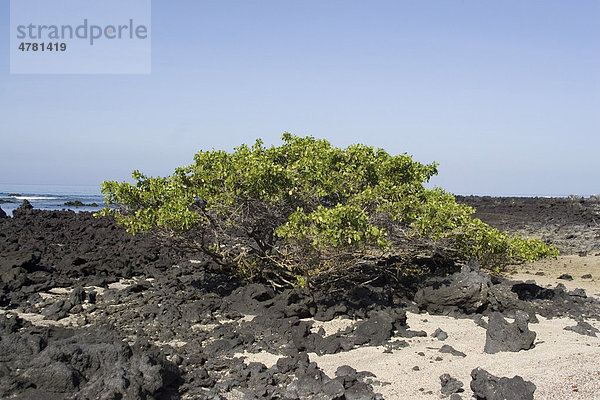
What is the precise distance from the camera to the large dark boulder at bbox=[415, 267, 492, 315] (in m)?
10.4

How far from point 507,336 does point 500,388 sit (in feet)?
7.41

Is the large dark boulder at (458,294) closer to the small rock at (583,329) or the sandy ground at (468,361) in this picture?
the sandy ground at (468,361)

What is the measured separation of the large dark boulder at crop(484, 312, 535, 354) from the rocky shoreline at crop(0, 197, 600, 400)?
0.02 metres

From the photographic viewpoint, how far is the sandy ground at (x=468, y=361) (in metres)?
6.97

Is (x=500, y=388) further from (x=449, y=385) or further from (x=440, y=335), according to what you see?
(x=440, y=335)

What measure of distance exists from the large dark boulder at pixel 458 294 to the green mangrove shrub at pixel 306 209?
2.25ft

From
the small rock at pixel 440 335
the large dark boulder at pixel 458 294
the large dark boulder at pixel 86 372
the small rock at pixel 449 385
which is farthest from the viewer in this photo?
the large dark boulder at pixel 458 294

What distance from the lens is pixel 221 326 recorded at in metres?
9.55

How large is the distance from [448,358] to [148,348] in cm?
454

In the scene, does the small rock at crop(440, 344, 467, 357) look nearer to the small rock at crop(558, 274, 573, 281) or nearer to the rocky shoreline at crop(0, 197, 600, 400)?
the rocky shoreline at crop(0, 197, 600, 400)

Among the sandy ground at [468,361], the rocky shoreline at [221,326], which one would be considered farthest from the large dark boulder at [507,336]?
the sandy ground at [468,361]

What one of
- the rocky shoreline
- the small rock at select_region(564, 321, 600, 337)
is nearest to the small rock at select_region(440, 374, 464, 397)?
the rocky shoreline

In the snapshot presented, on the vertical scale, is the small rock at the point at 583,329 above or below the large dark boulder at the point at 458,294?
below

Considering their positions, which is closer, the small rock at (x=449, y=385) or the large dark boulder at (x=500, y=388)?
the large dark boulder at (x=500, y=388)
